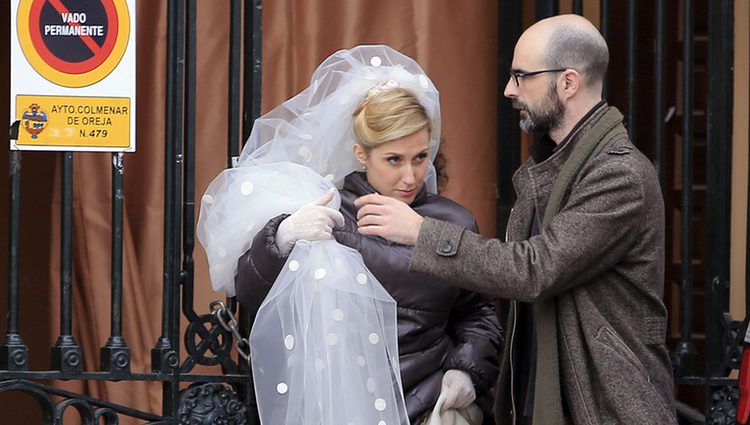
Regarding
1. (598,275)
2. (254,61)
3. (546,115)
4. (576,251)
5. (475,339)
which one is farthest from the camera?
(254,61)

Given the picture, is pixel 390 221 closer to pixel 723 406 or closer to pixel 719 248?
pixel 719 248

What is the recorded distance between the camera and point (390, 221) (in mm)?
3666

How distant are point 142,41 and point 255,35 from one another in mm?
591

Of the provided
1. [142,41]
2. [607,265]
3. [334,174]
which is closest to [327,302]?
[334,174]

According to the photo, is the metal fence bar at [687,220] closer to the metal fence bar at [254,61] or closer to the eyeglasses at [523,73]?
the eyeglasses at [523,73]

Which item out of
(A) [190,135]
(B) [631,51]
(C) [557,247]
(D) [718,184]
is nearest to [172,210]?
(A) [190,135]

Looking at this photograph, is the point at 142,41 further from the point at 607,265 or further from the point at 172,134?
the point at 607,265

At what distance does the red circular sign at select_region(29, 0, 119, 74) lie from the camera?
4145 mm

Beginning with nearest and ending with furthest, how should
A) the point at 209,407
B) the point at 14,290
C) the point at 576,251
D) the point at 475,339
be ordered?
the point at 576,251 < the point at 475,339 < the point at 14,290 < the point at 209,407

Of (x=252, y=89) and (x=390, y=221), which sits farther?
(x=252, y=89)

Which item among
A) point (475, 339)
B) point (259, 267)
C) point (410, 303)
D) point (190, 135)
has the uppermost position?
point (190, 135)

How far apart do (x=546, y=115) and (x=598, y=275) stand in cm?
49

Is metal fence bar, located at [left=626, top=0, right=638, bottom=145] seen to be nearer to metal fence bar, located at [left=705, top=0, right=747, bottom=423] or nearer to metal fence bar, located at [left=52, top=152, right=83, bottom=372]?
metal fence bar, located at [left=705, top=0, right=747, bottom=423]

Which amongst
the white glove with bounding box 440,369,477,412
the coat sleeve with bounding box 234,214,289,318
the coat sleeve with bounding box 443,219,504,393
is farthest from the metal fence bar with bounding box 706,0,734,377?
the coat sleeve with bounding box 234,214,289,318
